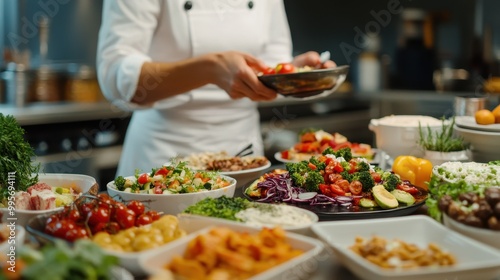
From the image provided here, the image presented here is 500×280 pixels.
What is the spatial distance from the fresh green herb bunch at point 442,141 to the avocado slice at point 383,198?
1.70ft

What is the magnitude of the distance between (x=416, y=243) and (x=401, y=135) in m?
0.96

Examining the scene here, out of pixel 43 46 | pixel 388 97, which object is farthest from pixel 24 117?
pixel 388 97

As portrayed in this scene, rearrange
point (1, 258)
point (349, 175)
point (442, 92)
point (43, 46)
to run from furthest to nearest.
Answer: point (442, 92) < point (43, 46) < point (349, 175) < point (1, 258)

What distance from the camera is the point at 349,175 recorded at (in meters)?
1.98

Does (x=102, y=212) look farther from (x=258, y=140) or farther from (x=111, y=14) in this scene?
(x=258, y=140)

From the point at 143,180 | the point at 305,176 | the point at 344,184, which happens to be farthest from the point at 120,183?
the point at 344,184

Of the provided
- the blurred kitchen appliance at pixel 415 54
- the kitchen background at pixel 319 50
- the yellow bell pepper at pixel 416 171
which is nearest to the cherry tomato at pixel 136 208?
the yellow bell pepper at pixel 416 171

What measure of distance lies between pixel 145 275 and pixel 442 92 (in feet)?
16.5

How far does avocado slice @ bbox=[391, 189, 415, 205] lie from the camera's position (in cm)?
187

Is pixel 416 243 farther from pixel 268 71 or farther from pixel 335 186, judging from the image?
pixel 268 71

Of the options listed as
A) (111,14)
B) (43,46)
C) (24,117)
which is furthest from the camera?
(43,46)

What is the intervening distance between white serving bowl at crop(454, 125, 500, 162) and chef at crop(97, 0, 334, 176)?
2.06 feet

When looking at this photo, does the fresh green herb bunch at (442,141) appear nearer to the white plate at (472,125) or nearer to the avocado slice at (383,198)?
the white plate at (472,125)

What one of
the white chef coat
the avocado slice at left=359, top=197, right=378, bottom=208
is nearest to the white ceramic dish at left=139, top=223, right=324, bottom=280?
the avocado slice at left=359, top=197, right=378, bottom=208
